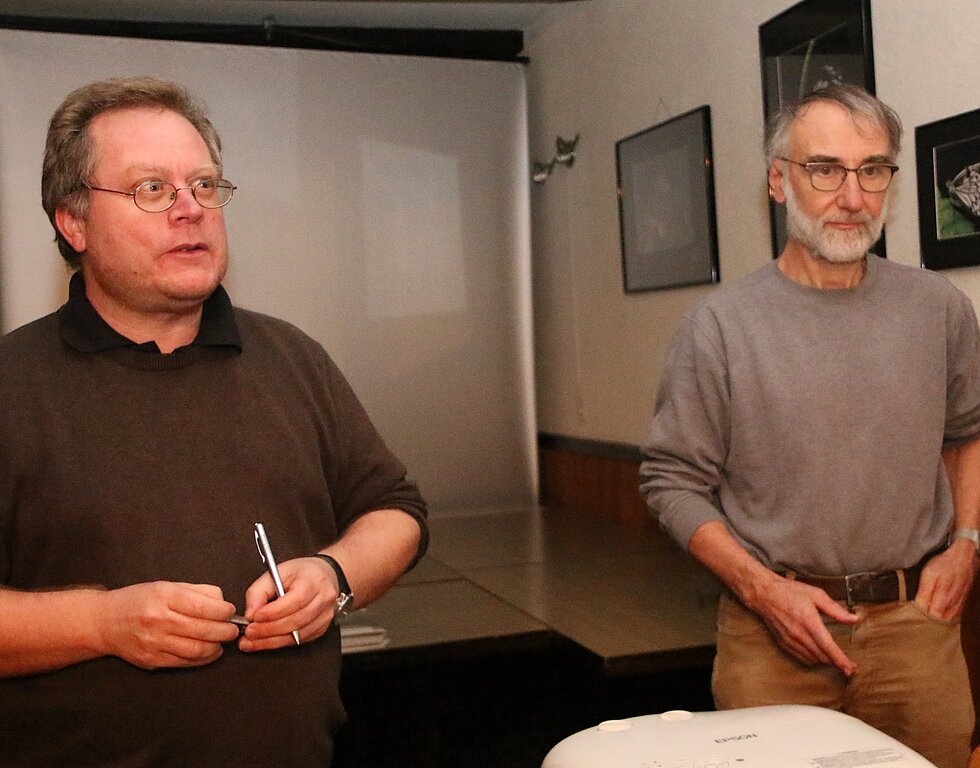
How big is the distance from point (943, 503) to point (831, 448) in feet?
Result: 0.84

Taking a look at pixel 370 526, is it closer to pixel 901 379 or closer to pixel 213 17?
pixel 901 379

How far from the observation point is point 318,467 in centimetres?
152

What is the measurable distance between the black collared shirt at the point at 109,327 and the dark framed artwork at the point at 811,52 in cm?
131

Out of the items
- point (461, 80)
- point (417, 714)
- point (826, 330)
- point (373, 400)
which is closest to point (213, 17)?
point (461, 80)

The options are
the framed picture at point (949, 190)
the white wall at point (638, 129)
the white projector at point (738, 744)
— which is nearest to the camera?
the white projector at point (738, 744)

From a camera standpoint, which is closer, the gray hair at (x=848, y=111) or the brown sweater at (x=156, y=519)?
the brown sweater at (x=156, y=519)

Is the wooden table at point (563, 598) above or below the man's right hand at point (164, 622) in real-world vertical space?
below

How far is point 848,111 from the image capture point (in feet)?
5.98

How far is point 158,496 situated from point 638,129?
2.43 m

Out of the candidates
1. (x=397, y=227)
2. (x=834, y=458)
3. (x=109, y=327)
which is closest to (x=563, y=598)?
(x=834, y=458)

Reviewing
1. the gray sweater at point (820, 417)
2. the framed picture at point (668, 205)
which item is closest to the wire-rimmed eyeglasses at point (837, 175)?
the gray sweater at point (820, 417)

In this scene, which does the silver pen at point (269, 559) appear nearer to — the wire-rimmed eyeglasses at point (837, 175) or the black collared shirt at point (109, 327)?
the black collared shirt at point (109, 327)

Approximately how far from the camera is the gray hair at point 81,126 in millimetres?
1456

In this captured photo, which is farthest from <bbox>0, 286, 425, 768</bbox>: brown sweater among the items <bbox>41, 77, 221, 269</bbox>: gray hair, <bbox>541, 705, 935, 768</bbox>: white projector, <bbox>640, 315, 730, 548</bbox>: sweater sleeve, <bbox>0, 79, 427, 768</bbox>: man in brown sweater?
<bbox>640, 315, 730, 548</bbox>: sweater sleeve
